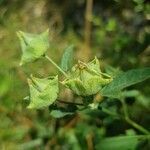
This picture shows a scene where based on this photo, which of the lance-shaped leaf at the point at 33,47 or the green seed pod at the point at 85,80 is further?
the lance-shaped leaf at the point at 33,47

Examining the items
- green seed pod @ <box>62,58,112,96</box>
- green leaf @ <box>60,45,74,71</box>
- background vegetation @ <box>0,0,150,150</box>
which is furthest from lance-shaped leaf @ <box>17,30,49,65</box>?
background vegetation @ <box>0,0,150,150</box>

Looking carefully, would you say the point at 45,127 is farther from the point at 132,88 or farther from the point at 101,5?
the point at 101,5

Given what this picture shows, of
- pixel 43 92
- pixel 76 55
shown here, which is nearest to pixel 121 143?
pixel 43 92

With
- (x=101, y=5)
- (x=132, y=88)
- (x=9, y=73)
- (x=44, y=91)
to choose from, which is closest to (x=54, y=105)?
(x=44, y=91)

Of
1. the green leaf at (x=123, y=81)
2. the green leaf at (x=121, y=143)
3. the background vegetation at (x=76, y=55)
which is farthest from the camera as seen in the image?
the background vegetation at (x=76, y=55)

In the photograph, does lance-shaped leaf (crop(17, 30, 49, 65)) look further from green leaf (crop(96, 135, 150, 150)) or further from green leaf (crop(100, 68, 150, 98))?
green leaf (crop(96, 135, 150, 150))

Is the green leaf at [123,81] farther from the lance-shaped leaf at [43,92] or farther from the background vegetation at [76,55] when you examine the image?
the background vegetation at [76,55]

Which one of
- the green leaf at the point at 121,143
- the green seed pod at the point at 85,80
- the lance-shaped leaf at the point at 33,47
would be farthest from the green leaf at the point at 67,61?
the green leaf at the point at 121,143
